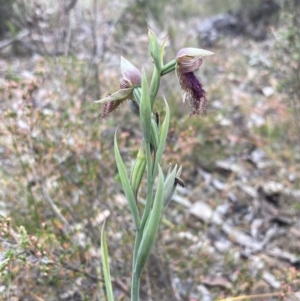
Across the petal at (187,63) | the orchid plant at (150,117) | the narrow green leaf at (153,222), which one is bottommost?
the narrow green leaf at (153,222)

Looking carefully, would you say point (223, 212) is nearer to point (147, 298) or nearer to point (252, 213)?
point (252, 213)

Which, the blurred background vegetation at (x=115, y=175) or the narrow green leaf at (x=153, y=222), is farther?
the blurred background vegetation at (x=115, y=175)

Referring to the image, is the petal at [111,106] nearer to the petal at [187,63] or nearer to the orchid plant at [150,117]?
the orchid plant at [150,117]

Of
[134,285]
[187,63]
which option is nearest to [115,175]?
[134,285]

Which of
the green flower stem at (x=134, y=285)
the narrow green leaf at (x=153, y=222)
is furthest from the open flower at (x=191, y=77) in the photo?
the green flower stem at (x=134, y=285)

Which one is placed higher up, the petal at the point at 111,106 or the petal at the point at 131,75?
the petal at the point at 131,75

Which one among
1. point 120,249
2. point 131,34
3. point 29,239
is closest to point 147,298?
point 120,249

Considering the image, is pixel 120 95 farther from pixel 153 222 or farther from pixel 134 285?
pixel 134 285
